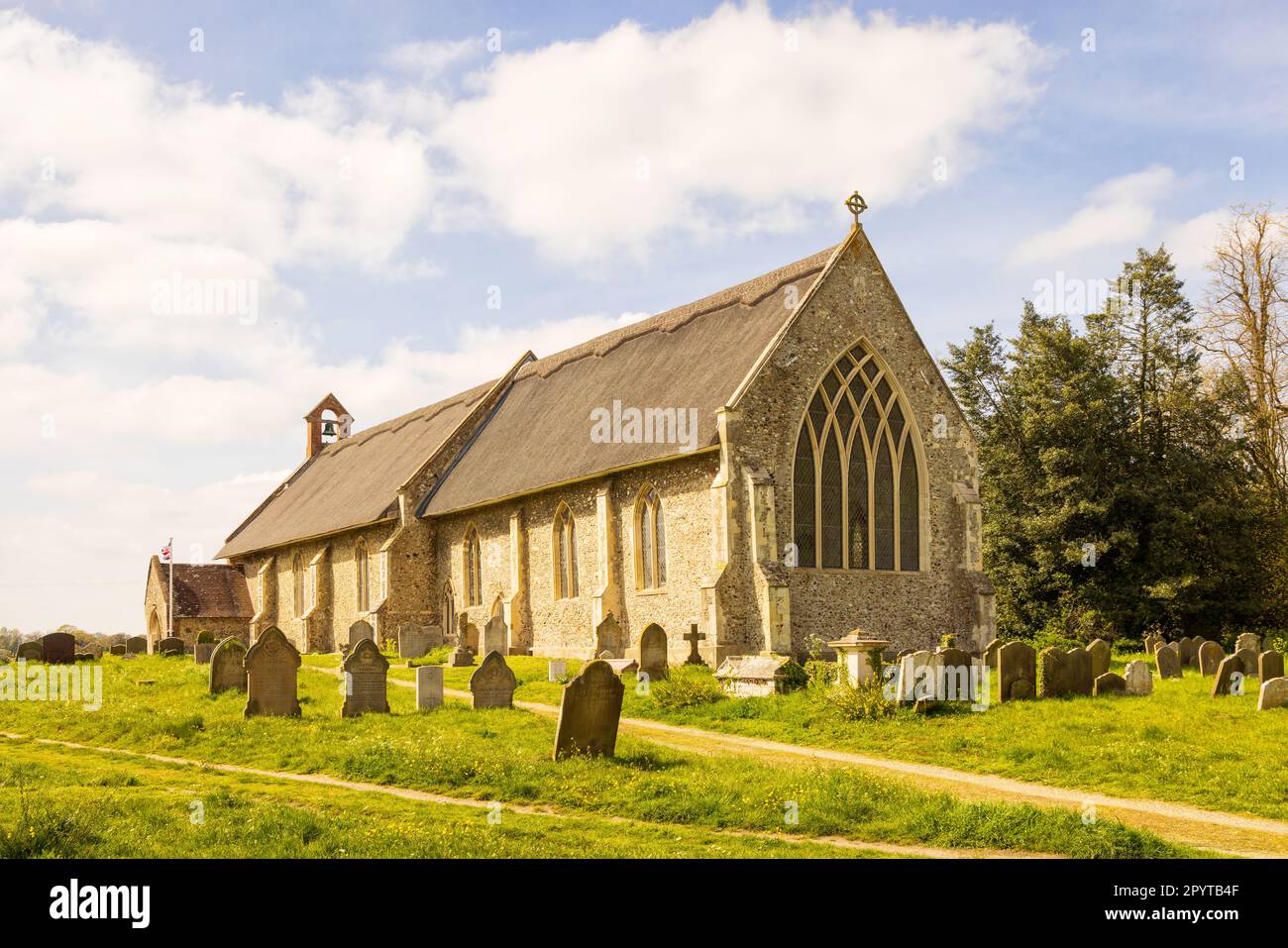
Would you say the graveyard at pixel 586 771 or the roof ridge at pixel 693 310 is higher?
the roof ridge at pixel 693 310

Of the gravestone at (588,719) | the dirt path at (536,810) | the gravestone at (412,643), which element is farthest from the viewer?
the gravestone at (412,643)

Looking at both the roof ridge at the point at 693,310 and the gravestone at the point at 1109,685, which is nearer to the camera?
the gravestone at the point at 1109,685

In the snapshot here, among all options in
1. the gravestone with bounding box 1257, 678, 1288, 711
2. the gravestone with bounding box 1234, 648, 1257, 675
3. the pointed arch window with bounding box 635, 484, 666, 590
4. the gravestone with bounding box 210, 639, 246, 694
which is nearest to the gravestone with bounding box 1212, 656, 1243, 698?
the gravestone with bounding box 1234, 648, 1257, 675

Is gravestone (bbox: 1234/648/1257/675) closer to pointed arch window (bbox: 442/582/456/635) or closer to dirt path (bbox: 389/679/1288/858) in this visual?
dirt path (bbox: 389/679/1288/858)

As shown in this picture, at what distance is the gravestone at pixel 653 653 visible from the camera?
21938 millimetres

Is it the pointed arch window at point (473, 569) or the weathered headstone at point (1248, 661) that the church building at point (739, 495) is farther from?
the weathered headstone at point (1248, 661)

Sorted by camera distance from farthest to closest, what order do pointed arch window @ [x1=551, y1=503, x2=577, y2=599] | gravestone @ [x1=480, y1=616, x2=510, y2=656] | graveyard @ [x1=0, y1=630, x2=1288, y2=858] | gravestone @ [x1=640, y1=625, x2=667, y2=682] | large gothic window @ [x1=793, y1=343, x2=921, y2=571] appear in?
pointed arch window @ [x1=551, y1=503, x2=577, y2=599]
gravestone @ [x1=480, y1=616, x2=510, y2=656]
large gothic window @ [x1=793, y1=343, x2=921, y2=571]
gravestone @ [x1=640, y1=625, x2=667, y2=682]
graveyard @ [x1=0, y1=630, x2=1288, y2=858]

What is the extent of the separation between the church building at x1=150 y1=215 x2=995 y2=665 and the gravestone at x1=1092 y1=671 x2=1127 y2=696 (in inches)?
275

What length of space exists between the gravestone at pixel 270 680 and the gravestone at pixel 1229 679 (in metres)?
15.0

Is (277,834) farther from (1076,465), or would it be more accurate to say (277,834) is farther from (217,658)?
(1076,465)

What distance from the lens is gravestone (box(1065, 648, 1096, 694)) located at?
1855 cm

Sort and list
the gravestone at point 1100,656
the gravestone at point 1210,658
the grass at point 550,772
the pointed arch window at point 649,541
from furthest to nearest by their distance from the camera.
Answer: the pointed arch window at point 649,541 < the gravestone at point 1210,658 < the gravestone at point 1100,656 < the grass at point 550,772

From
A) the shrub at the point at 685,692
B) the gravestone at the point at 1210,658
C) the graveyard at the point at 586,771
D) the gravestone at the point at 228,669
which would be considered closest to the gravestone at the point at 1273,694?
the graveyard at the point at 586,771
